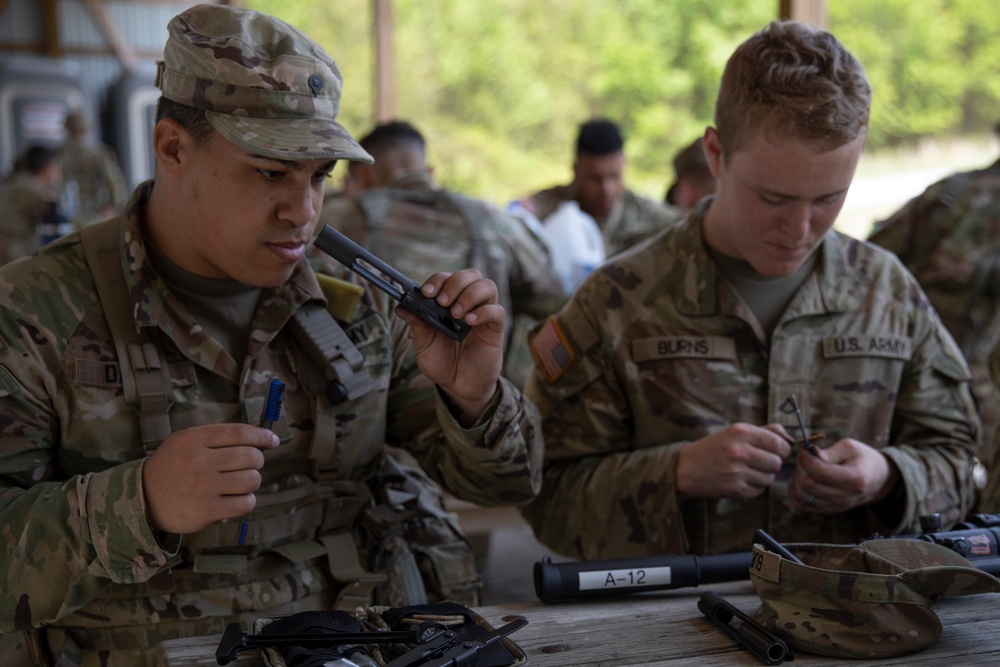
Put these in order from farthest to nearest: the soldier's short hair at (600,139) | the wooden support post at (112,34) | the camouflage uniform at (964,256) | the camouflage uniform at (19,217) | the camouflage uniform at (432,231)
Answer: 1. the wooden support post at (112,34)
2. the camouflage uniform at (19,217)
3. the soldier's short hair at (600,139)
4. the camouflage uniform at (432,231)
5. the camouflage uniform at (964,256)

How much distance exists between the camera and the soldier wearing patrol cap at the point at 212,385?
5.39ft

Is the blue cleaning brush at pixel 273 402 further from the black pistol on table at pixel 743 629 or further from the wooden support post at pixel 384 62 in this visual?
the wooden support post at pixel 384 62

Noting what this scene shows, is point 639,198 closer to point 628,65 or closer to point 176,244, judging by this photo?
point 176,244

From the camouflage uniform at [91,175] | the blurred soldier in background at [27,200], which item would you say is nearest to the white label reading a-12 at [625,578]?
the blurred soldier in background at [27,200]

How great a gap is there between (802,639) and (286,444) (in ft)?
3.19

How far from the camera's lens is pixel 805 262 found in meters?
2.34

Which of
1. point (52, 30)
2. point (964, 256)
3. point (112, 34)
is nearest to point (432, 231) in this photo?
point (964, 256)

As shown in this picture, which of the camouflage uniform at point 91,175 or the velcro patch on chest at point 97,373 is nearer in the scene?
the velcro patch on chest at point 97,373

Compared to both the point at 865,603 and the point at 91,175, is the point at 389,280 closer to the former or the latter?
the point at 865,603

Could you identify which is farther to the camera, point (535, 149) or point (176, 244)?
point (535, 149)

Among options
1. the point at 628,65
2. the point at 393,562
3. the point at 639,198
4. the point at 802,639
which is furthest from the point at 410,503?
the point at 628,65

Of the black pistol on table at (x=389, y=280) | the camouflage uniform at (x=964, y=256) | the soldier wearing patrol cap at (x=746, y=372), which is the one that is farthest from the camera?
the camouflage uniform at (x=964, y=256)

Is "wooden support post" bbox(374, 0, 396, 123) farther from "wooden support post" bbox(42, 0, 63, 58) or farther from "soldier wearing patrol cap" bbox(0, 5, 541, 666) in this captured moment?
"wooden support post" bbox(42, 0, 63, 58)

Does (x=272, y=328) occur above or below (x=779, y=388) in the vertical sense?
above
